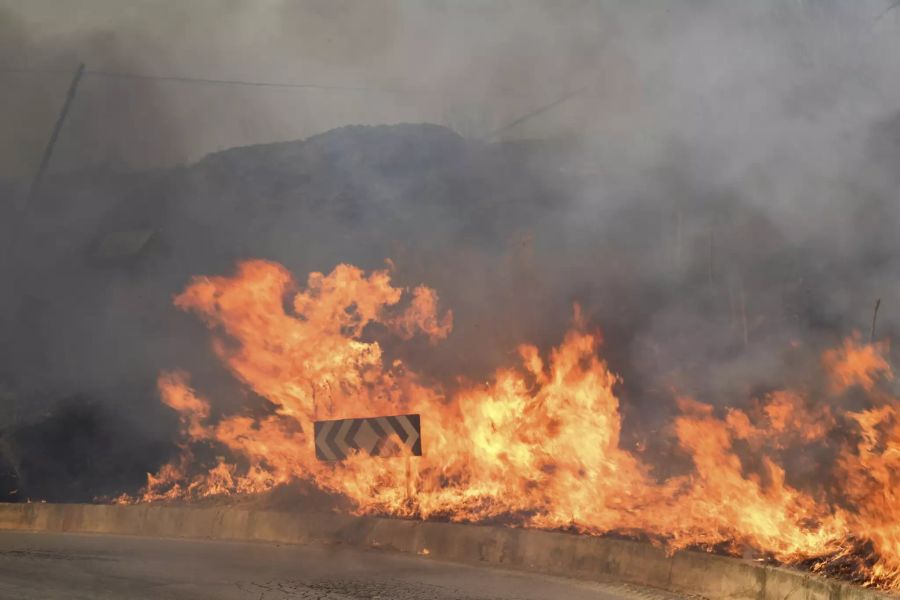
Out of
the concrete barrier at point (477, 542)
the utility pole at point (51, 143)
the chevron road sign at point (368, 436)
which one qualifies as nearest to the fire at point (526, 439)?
the chevron road sign at point (368, 436)

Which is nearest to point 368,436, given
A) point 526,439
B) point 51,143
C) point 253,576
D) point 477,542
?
point 526,439

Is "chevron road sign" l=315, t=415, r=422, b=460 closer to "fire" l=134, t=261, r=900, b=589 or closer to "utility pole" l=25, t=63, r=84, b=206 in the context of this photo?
"fire" l=134, t=261, r=900, b=589

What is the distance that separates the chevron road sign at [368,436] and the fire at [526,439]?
0.61 ft

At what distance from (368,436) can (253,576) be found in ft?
10.0

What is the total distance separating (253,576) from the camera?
22.9 feet

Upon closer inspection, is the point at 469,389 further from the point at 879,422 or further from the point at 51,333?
the point at 51,333

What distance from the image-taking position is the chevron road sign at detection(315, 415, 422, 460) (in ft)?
31.4

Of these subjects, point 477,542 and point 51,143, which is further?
point 51,143

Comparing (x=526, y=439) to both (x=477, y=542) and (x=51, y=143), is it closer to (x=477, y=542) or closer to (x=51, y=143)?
(x=477, y=542)

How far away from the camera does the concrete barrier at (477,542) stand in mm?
5980

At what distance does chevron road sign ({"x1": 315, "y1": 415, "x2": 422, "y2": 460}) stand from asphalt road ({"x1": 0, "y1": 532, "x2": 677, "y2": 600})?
3.89ft

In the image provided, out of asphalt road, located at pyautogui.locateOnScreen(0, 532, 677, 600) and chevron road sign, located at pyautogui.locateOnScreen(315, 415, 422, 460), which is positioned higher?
chevron road sign, located at pyautogui.locateOnScreen(315, 415, 422, 460)

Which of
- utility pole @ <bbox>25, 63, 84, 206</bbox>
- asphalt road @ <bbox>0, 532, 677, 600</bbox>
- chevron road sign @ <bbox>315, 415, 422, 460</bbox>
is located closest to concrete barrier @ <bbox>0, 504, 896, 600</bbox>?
asphalt road @ <bbox>0, 532, 677, 600</bbox>

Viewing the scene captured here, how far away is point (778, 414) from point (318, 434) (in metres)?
4.99
